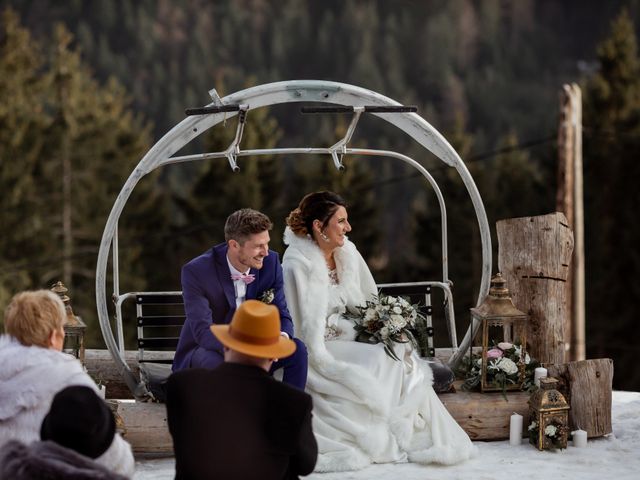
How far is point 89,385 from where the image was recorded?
3.99 metres

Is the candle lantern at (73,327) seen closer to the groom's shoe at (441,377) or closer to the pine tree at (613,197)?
the groom's shoe at (441,377)

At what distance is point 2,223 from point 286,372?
2320 centimetres

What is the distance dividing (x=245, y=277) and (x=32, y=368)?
2.48m

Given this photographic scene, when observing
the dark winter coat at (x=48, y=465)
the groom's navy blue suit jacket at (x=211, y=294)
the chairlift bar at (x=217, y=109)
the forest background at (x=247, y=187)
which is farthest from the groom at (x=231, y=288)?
the forest background at (x=247, y=187)

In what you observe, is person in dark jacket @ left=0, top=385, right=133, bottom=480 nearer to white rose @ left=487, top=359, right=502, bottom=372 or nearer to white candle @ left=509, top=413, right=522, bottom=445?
white candle @ left=509, top=413, right=522, bottom=445

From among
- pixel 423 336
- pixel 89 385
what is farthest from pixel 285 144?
pixel 89 385

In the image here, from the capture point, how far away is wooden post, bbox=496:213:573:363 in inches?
300

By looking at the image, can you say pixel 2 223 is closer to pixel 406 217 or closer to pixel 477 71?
pixel 406 217

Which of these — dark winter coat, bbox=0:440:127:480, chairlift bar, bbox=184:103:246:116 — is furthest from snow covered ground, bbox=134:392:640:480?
dark winter coat, bbox=0:440:127:480

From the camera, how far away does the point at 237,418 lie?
392 cm

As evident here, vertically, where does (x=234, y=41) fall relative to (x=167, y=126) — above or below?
above

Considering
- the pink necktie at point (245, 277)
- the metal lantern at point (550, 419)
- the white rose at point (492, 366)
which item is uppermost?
the pink necktie at point (245, 277)

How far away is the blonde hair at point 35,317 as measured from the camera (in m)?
4.15

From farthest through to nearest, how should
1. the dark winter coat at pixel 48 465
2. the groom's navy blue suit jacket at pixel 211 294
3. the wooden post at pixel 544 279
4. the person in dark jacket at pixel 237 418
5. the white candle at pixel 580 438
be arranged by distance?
the wooden post at pixel 544 279, the white candle at pixel 580 438, the groom's navy blue suit jacket at pixel 211 294, the person in dark jacket at pixel 237 418, the dark winter coat at pixel 48 465
